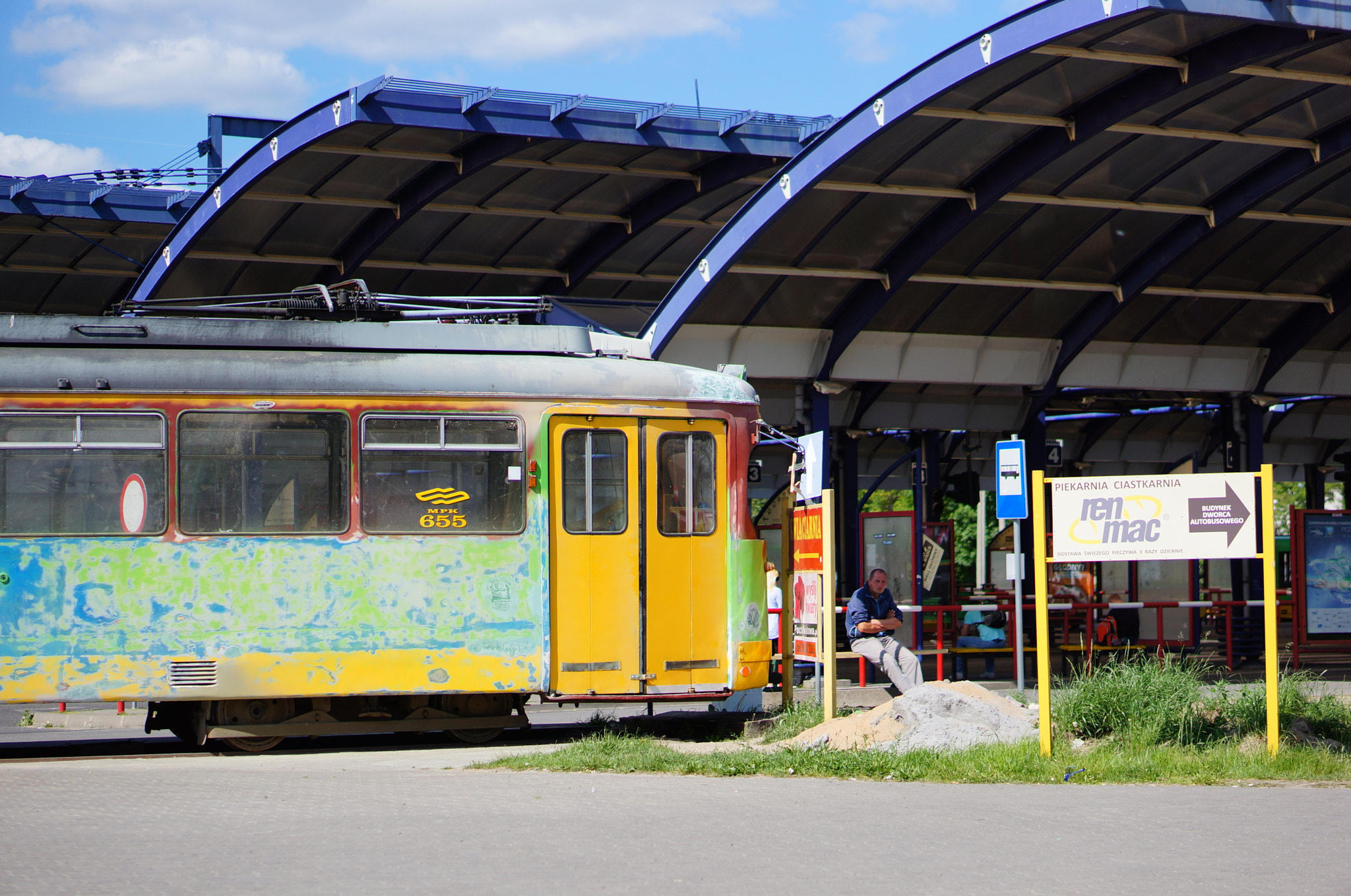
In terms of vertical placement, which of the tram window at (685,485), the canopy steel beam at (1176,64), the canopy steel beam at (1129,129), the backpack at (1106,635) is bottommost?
the backpack at (1106,635)

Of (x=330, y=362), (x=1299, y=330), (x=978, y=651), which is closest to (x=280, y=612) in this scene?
(x=330, y=362)

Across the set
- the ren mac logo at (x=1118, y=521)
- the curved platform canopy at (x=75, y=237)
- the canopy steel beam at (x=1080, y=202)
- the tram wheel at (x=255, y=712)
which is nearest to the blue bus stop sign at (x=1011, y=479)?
the ren mac logo at (x=1118, y=521)

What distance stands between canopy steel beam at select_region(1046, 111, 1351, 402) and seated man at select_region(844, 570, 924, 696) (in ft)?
24.9

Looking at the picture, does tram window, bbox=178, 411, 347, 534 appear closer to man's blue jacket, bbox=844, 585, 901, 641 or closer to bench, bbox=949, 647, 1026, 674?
man's blue jacket, bbox=844, 585, 901, 641

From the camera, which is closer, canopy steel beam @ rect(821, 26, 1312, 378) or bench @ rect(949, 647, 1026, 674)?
canopy steel beam @ rect(821, 26, 1312, 378)

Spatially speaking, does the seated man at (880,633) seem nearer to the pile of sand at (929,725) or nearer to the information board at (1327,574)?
the pile of sand at (929,725)

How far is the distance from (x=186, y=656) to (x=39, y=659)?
3.52 feet

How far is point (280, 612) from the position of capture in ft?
37.4

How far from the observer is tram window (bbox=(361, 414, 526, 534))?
456 inches

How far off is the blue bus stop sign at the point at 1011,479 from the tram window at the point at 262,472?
6230 mm

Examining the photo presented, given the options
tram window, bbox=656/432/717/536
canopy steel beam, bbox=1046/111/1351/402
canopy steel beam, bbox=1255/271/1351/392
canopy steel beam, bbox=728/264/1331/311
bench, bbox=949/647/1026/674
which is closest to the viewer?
tram window, bbox=656/432/717/536

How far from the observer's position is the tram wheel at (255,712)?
11688 millimetres

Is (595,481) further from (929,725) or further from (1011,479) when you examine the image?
(1011,479)

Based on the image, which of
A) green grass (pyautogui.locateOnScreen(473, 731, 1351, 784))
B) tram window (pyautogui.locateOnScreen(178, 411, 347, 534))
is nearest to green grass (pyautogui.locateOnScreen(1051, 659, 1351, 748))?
green grass (pyautogui.locateOnScreen(473, 731, 1351, 784))
